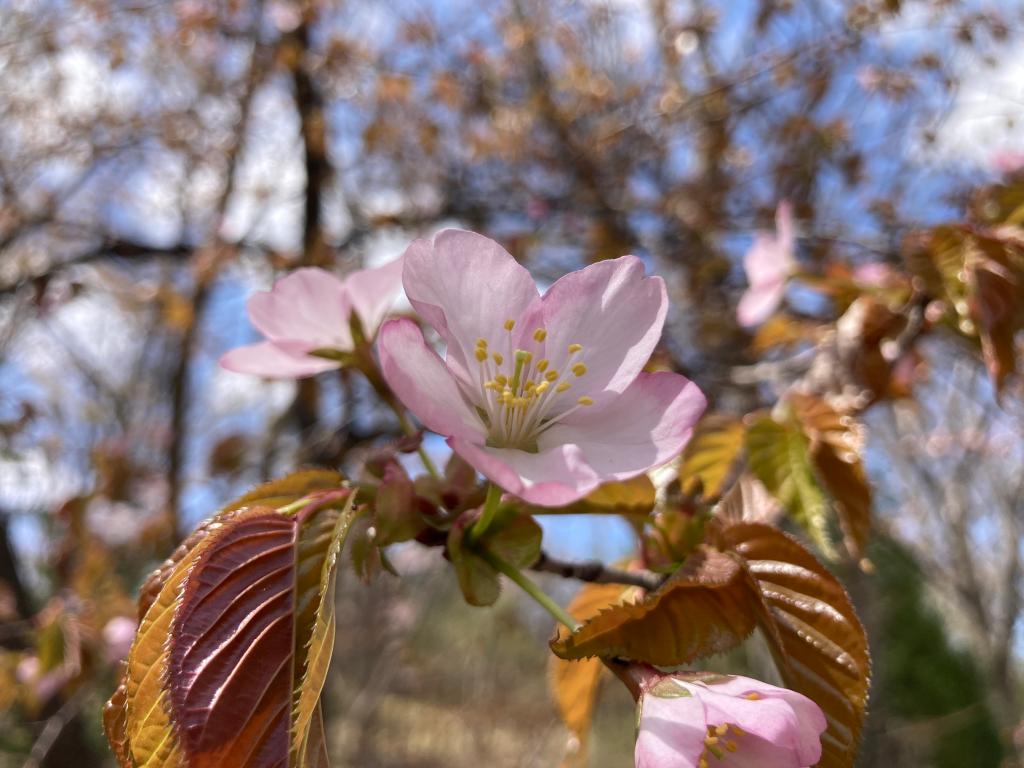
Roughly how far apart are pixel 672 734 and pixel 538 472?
0.59 ft

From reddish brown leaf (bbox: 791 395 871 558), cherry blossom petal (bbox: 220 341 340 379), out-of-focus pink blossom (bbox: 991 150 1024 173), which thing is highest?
cherry blossom petal (bbox: 220 341 340 379)

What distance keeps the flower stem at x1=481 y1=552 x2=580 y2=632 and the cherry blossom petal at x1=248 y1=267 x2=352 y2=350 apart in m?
0.32

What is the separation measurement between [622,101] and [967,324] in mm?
2979

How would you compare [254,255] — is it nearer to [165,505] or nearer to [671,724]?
[165,505]

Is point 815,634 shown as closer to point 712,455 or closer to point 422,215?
point 712,455

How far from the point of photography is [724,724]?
472 millimetres

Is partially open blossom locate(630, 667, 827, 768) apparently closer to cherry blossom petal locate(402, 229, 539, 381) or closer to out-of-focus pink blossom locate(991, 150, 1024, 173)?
cherry blossom petal locate(402, 229, 539, 381)

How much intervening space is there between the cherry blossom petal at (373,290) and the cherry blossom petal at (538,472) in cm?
30

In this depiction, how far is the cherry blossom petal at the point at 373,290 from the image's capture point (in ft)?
2.53

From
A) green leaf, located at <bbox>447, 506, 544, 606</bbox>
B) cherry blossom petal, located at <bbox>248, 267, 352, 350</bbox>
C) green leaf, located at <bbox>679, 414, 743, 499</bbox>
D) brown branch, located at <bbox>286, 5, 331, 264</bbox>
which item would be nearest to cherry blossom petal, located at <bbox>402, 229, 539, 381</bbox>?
green leaf, located at <bbox>447, 506, 544, 606</bbox>

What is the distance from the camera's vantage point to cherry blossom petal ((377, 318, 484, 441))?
0.47m

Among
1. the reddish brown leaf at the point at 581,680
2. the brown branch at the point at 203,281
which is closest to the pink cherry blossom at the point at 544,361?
the reddish brown leaf at the point at 581,680

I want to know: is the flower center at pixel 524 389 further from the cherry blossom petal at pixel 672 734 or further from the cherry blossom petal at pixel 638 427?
the cherry blossom petal at pixel 672 734

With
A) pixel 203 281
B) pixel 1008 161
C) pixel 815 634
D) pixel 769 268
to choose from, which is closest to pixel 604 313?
pixel 815 634
